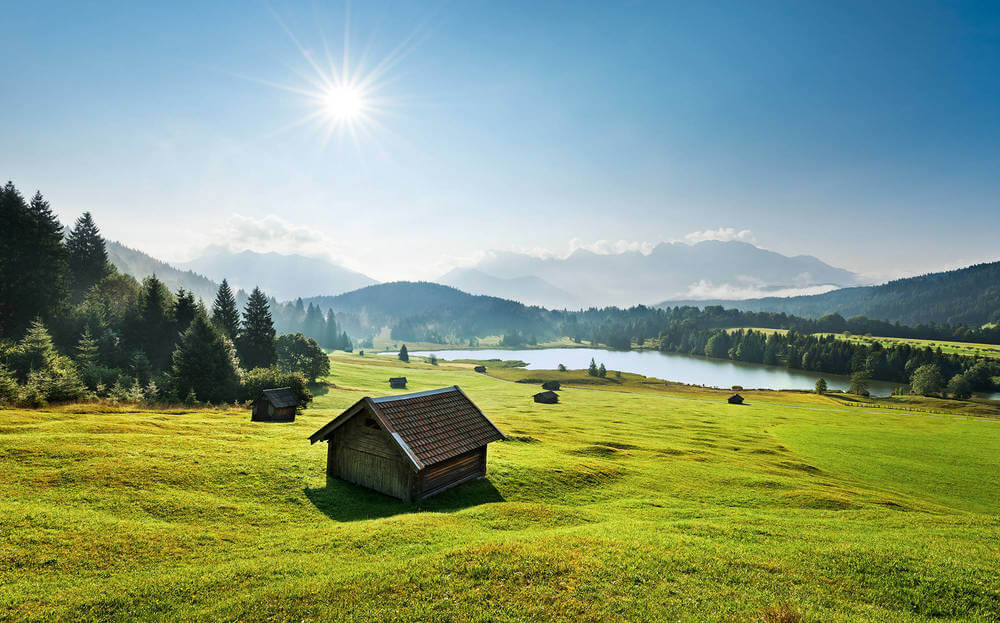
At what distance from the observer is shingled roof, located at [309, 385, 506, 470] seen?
68.3ft

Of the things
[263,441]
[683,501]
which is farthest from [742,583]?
[263,441]

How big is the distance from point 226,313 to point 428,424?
85.0 meters

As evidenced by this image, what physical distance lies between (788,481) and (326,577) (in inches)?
1227

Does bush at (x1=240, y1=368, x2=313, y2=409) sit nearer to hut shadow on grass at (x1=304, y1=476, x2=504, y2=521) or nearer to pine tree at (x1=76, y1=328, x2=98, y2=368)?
pine tree at (x1=76, y1=328, x2=98, y2=368)

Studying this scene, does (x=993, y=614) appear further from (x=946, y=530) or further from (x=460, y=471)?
(x=460, y=471)

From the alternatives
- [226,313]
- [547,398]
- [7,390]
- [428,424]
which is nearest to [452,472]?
[428,424]

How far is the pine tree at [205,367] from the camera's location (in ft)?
182

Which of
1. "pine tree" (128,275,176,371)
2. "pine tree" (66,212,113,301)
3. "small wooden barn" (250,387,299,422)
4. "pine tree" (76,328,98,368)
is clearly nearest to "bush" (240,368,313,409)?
"small wooden barn" (250,387,299,422)

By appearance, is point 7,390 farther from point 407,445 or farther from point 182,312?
point 182,312

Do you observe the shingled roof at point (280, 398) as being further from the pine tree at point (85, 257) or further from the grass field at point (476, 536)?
the pine tree at point (85, 257)

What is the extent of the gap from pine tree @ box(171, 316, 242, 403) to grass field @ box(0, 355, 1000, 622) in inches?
912

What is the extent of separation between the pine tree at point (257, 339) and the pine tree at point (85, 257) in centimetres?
3172

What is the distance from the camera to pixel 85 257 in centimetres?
8362

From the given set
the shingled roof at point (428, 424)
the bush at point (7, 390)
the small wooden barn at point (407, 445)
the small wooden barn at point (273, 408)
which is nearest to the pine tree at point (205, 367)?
the small wooden barn at point (273, 408)
